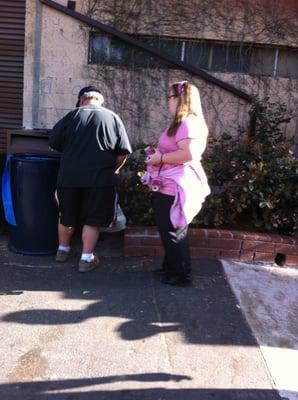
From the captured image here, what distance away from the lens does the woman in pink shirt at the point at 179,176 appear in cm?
396

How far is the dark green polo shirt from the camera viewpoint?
4.37 m

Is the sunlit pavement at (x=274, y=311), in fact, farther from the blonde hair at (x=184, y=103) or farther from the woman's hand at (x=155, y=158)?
the blonde hair at (x=184, y=103)

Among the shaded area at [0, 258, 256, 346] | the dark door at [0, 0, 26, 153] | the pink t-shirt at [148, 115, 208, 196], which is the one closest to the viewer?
the shaded area at [0, 258, 256, 346]

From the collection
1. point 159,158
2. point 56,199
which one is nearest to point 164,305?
point 159,158

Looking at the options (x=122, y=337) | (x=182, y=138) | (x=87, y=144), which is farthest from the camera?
(x=87, y=144)

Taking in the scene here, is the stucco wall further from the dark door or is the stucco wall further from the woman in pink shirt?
the woman in pink shirt

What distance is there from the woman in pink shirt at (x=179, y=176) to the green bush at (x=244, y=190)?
0.80 metres

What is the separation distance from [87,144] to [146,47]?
2248mm

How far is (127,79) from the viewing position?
6320mm

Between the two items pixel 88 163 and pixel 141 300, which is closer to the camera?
pixel 141 300

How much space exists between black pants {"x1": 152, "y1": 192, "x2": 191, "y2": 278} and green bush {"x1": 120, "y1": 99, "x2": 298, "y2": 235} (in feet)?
2.57

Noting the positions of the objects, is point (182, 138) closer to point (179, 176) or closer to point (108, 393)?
point (179, 176)

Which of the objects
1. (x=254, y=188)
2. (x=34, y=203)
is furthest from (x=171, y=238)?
(x=34, y=203)

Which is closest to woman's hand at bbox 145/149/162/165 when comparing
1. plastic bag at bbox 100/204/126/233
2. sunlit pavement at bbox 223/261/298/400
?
plastic bag at bbox 100/204/126/233
